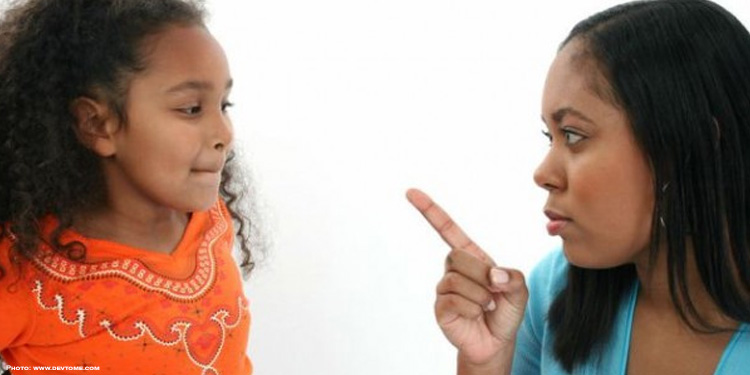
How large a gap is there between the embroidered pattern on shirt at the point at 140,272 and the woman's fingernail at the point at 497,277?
0.43m

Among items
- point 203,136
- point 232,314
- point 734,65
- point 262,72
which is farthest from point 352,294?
point 734,65

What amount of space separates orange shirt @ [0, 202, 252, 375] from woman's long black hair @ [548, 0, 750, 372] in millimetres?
593

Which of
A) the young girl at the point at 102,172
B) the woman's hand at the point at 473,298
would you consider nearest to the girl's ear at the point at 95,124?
the young girl at the point at 102,172

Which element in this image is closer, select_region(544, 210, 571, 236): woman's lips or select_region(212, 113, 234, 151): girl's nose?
select_region(544, 210, 571, 236): woman's lips

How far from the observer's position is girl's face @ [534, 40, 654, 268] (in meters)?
0.99

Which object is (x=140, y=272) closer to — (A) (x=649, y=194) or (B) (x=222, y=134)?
(B) (x=222, y=134)

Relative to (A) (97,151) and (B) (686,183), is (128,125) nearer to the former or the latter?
(A) (97,151)

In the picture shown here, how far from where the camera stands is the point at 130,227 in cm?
122

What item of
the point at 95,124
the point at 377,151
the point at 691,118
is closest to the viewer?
the point at 691,118

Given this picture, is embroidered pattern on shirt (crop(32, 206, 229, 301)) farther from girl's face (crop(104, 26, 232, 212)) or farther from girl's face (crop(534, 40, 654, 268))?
girl's face (crop(534, 40, 654, 268))

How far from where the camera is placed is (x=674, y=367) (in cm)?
108

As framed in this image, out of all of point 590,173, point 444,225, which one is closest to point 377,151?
point 444,225

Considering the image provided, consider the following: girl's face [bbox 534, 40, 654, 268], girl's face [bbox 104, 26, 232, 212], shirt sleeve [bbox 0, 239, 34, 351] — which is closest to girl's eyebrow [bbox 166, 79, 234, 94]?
girl's face [bbox 104, 26, 232, 212]

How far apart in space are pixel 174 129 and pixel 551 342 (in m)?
0.57
